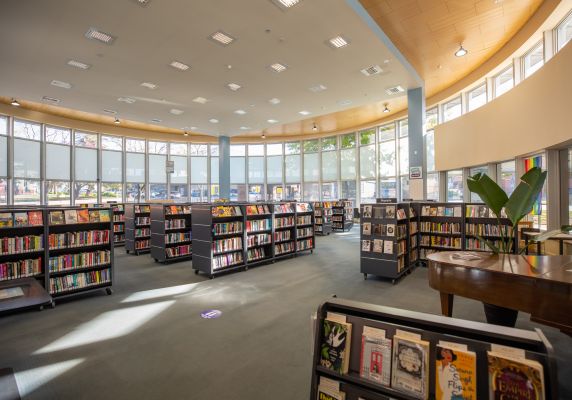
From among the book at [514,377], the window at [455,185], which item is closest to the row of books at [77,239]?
the book at [514,377]

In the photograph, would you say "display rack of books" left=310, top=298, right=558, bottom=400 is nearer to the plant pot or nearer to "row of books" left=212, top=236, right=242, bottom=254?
the plant pot

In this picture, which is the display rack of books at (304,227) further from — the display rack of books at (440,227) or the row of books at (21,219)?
the row of books at (21,219)

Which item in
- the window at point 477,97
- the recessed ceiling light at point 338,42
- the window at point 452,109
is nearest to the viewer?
the recessed ceiling light at point 338,42

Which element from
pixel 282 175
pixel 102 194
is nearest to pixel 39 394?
pixel 102 194

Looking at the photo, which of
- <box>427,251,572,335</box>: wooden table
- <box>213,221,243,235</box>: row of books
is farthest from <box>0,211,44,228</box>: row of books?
<box>427,251,572,335</box>: wooden table

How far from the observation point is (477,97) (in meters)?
9.74

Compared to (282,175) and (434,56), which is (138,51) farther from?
(282,175)

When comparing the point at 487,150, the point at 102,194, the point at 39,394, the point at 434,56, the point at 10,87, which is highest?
the point at 434,56

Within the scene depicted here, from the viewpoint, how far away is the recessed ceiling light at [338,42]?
231 inches

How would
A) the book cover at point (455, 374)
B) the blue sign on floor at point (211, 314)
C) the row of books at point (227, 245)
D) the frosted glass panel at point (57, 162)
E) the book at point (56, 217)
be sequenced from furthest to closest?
the frosted glass panel at point (57, 162) → the row of books at point (227, 245) → the book at point (56, 217) → the blue sign on floor at point (211, 314) → the book cover at point (455, 374)

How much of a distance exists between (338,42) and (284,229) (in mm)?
4921

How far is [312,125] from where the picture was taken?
1581 cm

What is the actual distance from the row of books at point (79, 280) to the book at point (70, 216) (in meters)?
0.95

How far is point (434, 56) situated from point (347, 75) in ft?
8.91
